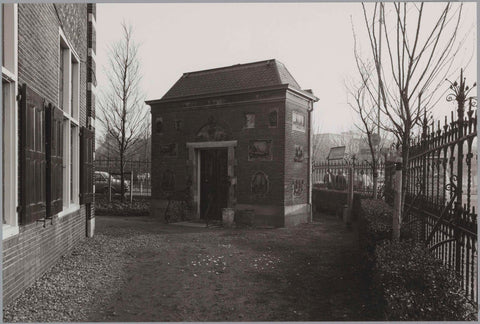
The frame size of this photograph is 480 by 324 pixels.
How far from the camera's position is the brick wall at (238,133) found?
11.9 m

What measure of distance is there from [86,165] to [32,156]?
3.57 metres

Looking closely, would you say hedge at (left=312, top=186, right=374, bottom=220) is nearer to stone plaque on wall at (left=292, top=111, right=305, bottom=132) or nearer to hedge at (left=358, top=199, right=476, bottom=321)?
stone plaque on wall at (left=292, top=111, right=305, bottom=132)

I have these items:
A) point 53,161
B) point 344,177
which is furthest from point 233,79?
point 53,161

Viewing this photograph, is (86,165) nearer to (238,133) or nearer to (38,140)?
(38,140)

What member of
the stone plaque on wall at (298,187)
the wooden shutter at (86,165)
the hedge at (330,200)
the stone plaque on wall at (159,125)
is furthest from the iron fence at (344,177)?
the wooden shutter at (86,165)

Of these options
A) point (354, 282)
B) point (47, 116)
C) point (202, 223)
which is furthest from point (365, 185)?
point (47, 116)

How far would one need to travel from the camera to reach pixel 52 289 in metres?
5.14

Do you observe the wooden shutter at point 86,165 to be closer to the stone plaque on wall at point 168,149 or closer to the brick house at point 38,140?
the brick house at point 38,140

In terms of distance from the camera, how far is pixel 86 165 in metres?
8.52

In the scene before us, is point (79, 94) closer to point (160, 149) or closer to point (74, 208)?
point (74, 208)

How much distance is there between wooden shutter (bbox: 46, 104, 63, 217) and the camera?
5.77 meters

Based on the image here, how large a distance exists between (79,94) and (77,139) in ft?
3.32

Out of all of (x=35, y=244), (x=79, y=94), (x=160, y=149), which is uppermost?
(x=79, y=94)

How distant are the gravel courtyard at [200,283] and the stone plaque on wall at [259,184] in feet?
9.13
